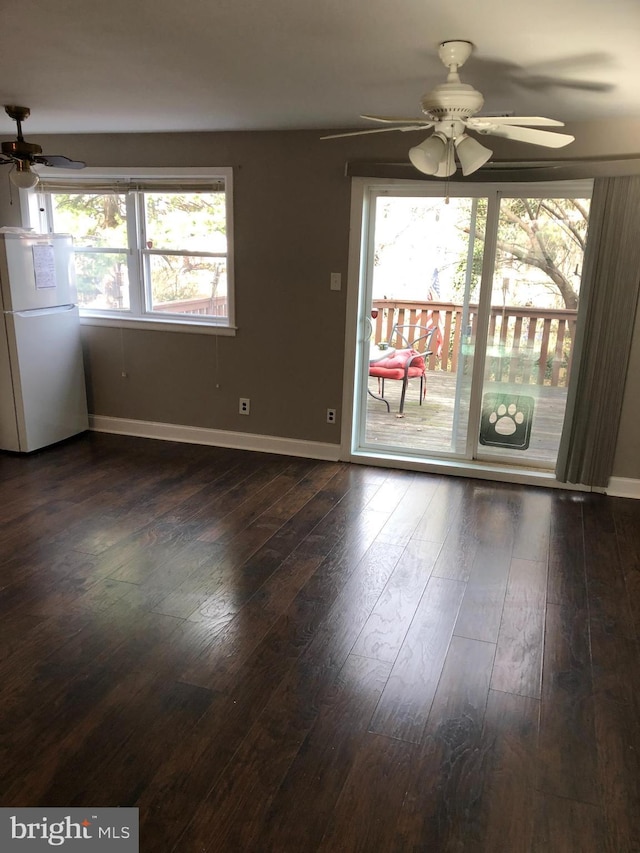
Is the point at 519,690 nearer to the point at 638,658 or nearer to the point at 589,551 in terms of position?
the point at 638,658

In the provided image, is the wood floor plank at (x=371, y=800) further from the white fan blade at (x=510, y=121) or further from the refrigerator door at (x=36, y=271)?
the refrigerator door at (x=36, y=271)

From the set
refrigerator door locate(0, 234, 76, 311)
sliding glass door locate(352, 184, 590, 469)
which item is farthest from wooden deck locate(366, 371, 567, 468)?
refrigerator door locate(0, 234, 76, 311)

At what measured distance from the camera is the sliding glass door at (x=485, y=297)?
4129 millimetres

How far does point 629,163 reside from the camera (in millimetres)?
3637

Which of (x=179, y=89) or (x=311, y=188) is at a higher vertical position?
(x=179, y=89)

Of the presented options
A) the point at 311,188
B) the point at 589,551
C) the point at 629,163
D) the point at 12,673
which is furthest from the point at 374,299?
the point at 12,673

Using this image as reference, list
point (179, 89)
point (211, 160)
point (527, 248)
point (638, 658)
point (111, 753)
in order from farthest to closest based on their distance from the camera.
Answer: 1. point (211, 160)
2. point (527, 248)
3. point (179, 89)
4. point (638, 658)
5. point (111, 753)

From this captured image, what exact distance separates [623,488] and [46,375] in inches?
164

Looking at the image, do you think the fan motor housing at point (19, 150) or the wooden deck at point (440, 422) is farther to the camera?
the wooden deck at point (440, 422)

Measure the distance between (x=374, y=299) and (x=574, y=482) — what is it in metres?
1.92

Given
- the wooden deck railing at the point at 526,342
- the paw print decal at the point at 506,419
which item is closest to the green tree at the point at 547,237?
the wooden deck railing at the point at 526,342

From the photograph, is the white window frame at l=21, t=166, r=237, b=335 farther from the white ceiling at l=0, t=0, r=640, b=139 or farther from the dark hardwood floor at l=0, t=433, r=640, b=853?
the dark hardwood floor at l=0, t=433, r=640, b=853

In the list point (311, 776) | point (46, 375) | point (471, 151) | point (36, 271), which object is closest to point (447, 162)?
point (471, 151)

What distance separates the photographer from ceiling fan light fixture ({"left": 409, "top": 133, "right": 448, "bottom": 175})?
250 cm
